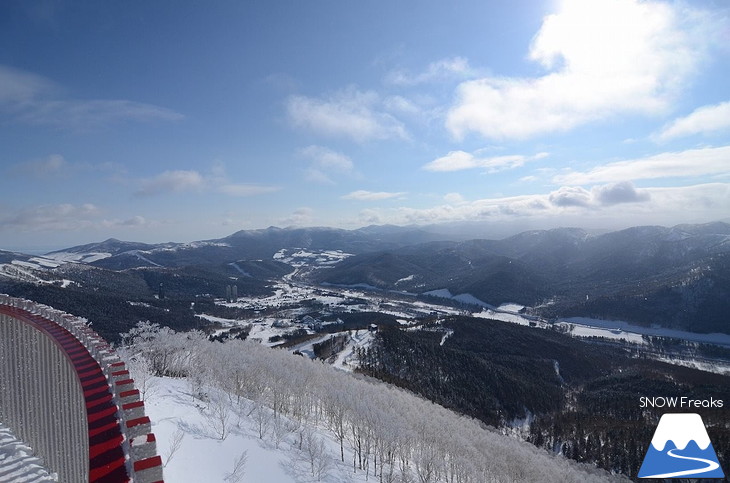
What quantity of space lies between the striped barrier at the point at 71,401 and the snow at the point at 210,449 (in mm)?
9229

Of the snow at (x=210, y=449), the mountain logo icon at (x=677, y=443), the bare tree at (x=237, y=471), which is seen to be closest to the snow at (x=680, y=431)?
the mountain logo icon at (x=677, y=443)

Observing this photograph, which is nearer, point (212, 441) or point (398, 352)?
point (212, 441)

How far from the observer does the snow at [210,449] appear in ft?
110

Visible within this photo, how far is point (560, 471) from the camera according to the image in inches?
3012

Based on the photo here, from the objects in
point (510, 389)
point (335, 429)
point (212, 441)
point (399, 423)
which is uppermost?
point (212, 441)

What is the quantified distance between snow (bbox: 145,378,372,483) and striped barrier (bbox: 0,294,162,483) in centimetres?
923

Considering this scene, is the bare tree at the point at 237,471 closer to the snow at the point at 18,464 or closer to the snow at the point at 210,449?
the snow at the point at 210,449

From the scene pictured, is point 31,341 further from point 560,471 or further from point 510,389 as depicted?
point 510,389

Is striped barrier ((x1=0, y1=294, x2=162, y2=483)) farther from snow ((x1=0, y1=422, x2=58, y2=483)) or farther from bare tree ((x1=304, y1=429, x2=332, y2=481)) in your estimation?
bare tree ((x1=304, y1=429, x2=332, y2=481))

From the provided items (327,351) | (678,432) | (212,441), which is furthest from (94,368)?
(327,351)

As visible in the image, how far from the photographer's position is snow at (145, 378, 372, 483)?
110 feet

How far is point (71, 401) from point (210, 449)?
19.9m

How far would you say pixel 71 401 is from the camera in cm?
2248

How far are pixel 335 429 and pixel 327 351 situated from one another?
86406mm
